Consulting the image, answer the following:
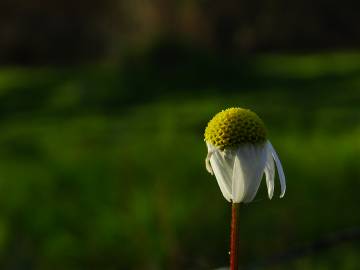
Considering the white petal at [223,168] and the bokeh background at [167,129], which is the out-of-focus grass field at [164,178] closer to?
the bokeh background at [167,129]

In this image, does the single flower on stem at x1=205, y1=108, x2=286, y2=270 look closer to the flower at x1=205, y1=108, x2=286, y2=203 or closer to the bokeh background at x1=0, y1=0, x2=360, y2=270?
the flower at x1=205, y1=108, x2=286, y2=203

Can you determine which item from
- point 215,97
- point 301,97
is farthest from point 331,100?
point 215,97

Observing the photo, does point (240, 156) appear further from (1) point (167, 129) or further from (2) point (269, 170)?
(1) point (167, 129)

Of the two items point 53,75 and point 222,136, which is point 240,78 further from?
point 222,136

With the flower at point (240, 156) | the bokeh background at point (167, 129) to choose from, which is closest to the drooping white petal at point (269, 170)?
the flower at point (240, 156)

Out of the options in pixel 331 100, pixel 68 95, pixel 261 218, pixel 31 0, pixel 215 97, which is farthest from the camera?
pixel 31 0

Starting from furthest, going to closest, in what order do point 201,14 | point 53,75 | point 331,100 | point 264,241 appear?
point 201,14 < point 53,75 < point 331,100 < point 264,241

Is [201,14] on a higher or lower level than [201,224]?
higher

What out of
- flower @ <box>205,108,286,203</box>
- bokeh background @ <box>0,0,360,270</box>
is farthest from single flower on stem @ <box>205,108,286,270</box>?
bokeh background @ <box>0,0,360,270</box>
